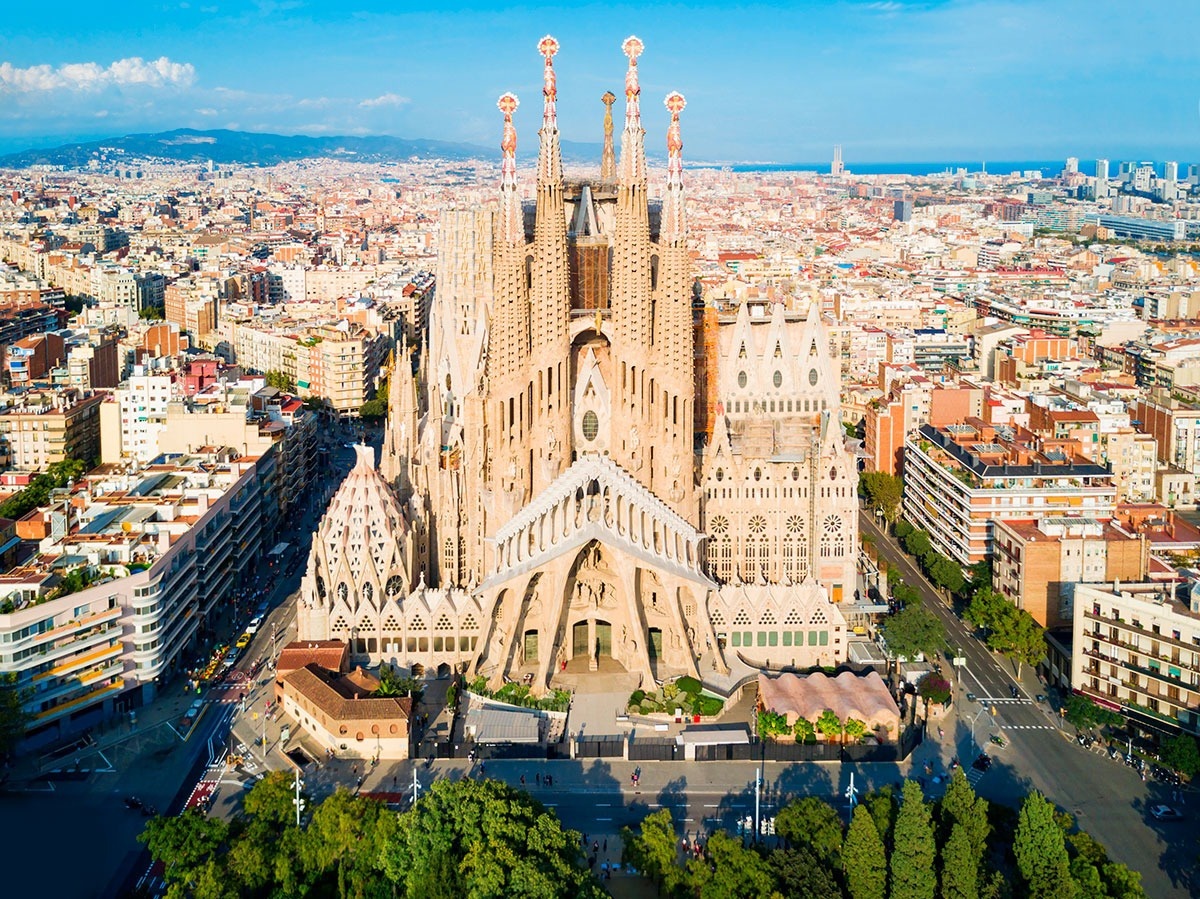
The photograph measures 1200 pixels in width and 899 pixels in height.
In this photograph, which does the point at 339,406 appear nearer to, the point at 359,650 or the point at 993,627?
the point at 359,650

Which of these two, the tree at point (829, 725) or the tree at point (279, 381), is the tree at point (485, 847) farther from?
the tree at point (279, 381)

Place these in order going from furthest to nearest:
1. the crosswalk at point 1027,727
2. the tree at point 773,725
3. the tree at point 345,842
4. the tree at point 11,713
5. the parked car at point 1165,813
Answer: the crosswalk at point 1027,727, the tree at point 773,725, the tree at point 11,713, the parked car at point 1165,813, the tree at point 345,842

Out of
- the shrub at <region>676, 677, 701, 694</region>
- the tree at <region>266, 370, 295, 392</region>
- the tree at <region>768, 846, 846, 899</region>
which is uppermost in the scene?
the tree at <region>266, 370, 295, 392</region>

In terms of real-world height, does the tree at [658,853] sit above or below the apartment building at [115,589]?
below

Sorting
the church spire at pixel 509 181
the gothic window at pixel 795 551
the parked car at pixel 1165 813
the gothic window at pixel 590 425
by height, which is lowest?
the parked car at pixel 1165 813

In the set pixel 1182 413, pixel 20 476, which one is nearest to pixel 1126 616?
pixel 1182 413

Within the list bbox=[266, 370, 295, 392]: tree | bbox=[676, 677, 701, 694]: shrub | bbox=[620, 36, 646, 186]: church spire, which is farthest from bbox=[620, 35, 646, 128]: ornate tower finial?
bbox=[266, 370, 295, 392]: tree

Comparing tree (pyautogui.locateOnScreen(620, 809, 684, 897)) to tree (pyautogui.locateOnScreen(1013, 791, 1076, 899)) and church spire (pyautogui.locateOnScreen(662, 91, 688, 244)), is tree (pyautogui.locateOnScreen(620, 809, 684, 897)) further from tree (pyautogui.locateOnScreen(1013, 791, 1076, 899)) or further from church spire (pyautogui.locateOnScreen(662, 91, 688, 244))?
church spire (pyautogui.locateOnScreen(662, 91, 688, 244))

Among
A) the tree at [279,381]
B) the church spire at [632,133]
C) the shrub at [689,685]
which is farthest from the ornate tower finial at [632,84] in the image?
the tree at [279,381]
